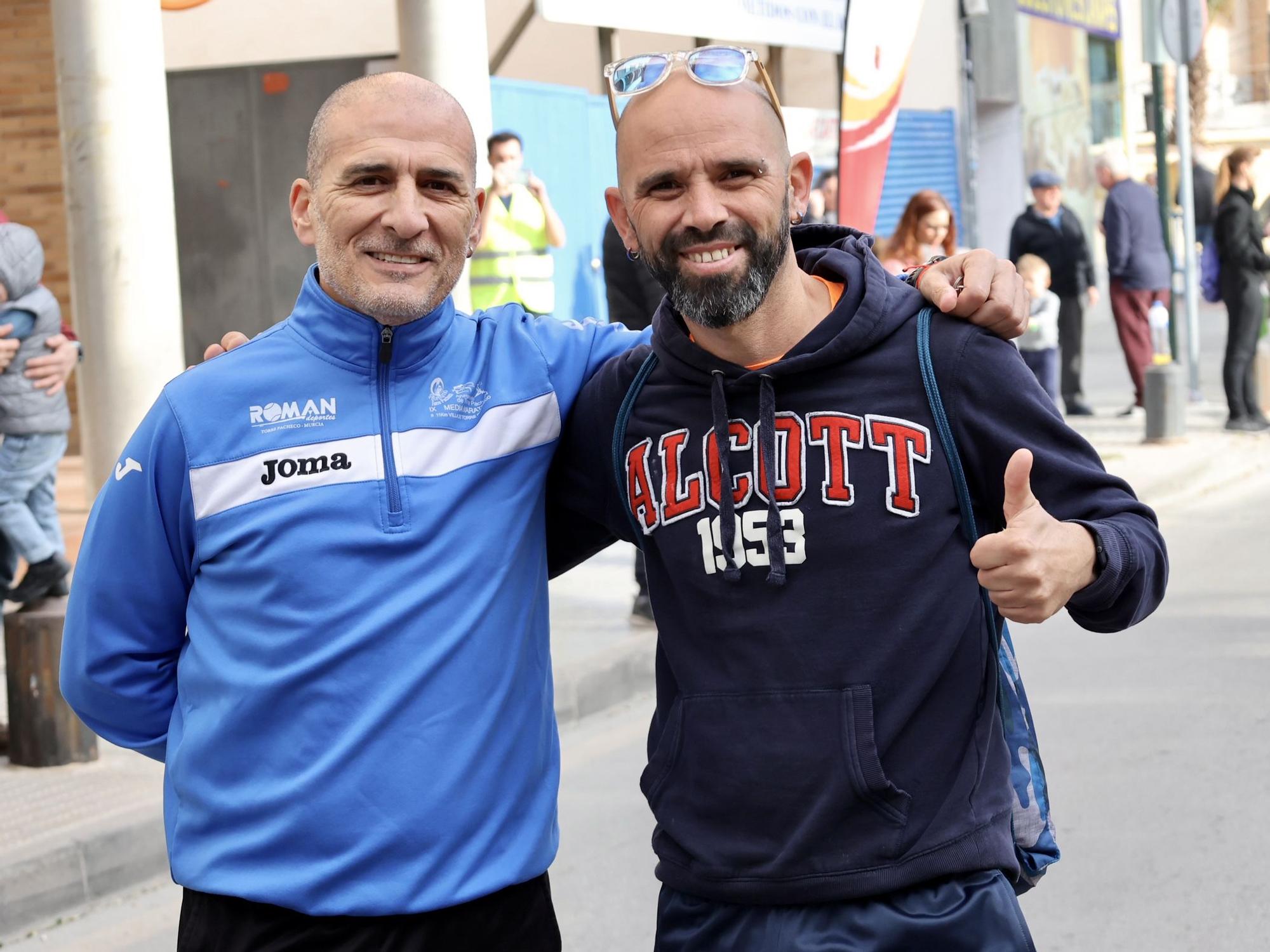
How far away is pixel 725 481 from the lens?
2494 millimetres

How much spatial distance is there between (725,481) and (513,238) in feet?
27.2

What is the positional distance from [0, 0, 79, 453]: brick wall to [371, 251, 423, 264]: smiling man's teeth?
500 inches

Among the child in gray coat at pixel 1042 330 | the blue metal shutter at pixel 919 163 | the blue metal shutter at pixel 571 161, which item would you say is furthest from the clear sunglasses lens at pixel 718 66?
the blue metal shutter at pixel 919 163

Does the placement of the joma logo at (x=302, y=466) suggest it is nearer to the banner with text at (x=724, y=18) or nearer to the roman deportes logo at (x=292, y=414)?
the roman deportes logo at (x=292, y=414)

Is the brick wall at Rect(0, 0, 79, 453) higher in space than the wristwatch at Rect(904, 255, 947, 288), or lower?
higher

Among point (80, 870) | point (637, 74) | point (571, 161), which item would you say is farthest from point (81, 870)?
point (571, 161)

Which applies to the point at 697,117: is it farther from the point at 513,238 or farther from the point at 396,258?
the point at 513,238

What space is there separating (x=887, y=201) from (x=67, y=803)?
14.8m

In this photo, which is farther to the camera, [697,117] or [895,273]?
[895,273]

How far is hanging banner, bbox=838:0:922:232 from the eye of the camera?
9539 mm

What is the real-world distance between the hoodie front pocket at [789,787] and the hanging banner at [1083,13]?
20.9 m

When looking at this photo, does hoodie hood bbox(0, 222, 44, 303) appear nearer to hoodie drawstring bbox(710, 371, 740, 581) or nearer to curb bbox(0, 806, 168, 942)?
curb bbox(0, 806, 168, 942)

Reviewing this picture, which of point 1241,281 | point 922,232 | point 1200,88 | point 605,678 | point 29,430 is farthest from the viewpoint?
point 1200,88

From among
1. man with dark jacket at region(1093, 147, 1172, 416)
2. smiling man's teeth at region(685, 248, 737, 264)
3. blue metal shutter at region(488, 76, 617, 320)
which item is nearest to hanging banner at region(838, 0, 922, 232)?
blue metal shutter at region(488, 76, 617, 320)
